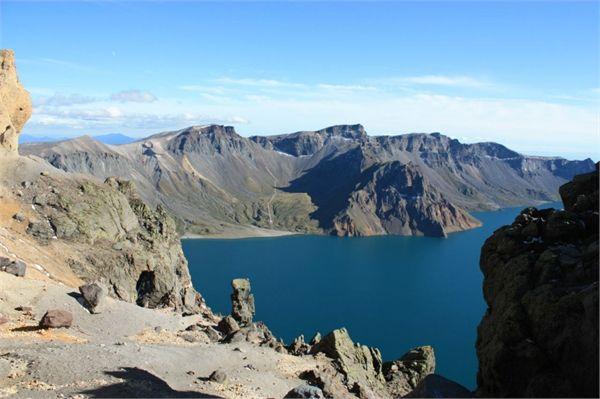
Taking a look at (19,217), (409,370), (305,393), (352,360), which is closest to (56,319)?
(305,393)

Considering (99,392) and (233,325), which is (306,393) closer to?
(99,392)

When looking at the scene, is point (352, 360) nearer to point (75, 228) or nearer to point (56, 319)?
point (56, 319)

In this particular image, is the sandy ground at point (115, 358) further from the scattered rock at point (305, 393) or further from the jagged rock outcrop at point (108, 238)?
the jagged rock outcrop at point (108, 238)

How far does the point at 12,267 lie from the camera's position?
4694cm

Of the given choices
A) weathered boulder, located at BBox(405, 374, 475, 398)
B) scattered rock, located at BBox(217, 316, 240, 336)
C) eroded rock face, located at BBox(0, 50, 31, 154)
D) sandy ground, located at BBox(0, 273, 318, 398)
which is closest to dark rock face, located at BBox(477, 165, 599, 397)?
weathered boulder, located at BBox(405, 374, 475, 398)

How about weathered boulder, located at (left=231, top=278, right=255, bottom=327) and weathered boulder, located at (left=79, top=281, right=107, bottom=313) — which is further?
weathered boulder, located at (left=231, top=278, right=255, bottom=327)

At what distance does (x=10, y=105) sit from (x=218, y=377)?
64.2 meters

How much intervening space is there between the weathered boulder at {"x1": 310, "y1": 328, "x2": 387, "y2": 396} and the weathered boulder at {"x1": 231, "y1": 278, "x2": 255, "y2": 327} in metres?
26.4

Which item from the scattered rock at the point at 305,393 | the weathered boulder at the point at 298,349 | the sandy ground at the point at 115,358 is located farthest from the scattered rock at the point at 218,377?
the weathered boulder at the point at 298,349

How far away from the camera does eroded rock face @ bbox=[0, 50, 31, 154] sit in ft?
254

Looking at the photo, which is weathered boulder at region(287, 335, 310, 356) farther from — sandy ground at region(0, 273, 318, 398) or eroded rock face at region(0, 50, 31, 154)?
eroded rock face at region(0, 50, 31, 154)

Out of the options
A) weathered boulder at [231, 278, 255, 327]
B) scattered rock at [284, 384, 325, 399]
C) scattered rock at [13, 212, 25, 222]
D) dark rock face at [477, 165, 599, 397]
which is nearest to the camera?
dark rock face at [477, 165, 599, 397]

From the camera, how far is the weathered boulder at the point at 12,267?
153 ft

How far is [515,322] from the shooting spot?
82.4ft
